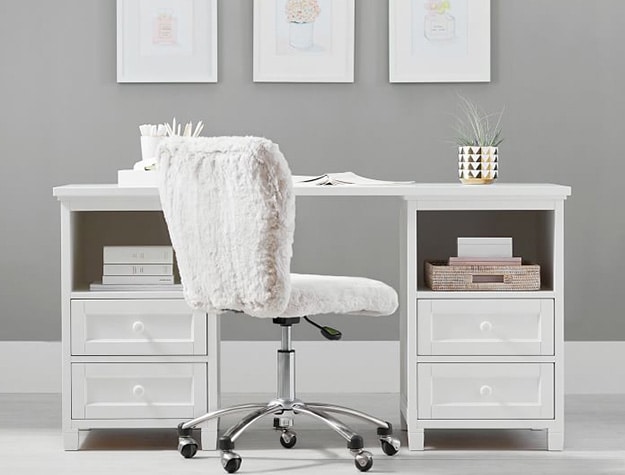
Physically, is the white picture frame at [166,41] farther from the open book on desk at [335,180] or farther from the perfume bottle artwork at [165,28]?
the open book on desk at [335,180]

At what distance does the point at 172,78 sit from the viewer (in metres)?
3.84

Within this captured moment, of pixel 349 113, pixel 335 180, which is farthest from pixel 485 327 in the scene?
pixel 349 113

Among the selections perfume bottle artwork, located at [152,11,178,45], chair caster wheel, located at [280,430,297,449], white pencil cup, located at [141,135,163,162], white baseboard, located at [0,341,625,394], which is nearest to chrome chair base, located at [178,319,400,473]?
chair caster wheel, located at [280,430,297,449]

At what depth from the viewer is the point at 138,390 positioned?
3062 millimetres

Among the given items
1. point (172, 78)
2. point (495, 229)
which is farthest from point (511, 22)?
point (172, 78)

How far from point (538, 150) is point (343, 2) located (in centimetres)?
89

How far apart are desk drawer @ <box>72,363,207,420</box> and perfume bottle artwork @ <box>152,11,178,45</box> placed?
132 centimetres

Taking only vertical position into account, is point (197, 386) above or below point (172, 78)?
below

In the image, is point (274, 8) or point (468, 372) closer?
point (468, 372)

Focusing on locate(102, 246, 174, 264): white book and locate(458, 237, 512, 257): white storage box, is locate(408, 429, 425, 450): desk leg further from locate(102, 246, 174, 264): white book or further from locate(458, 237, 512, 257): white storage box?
locate(102, 246, 174, 264): white book

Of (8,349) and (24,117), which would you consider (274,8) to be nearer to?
(24,117)

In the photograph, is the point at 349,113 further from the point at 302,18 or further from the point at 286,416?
the point at 286,416

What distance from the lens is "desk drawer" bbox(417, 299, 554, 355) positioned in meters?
3.05

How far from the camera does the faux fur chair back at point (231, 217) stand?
8.71 ft
